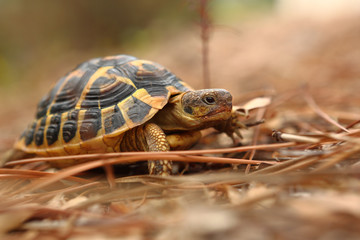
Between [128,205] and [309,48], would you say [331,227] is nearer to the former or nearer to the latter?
[128,205]

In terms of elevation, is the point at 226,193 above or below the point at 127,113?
below

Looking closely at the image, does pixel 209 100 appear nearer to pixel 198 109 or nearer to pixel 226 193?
pixel 198 109

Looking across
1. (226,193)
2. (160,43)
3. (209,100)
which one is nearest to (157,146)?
(209,100)

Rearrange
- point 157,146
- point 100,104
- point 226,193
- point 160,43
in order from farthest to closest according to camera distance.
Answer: point 160,43 → point 100,104 → point 157,146 → point 226,193

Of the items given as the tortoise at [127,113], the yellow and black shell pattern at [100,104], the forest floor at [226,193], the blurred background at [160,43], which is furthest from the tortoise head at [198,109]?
the blurred background at [160,43]

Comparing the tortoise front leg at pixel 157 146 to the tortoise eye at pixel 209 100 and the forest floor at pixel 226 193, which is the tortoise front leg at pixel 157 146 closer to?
the forest floor at pixel 226 193

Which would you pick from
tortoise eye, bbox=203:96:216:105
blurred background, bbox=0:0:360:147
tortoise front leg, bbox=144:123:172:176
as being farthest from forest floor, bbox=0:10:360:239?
blurred background, bbox=0:0:360:147

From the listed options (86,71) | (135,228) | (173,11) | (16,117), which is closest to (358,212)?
(135,228)
